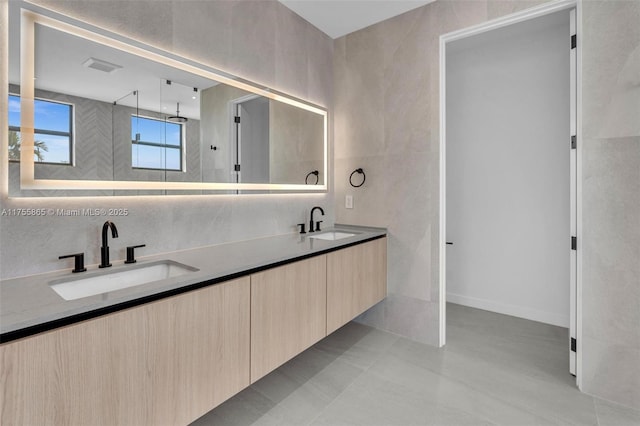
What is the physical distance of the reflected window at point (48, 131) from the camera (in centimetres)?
126

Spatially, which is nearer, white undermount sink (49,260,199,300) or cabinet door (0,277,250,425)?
cabinet door (0,277,250,425)

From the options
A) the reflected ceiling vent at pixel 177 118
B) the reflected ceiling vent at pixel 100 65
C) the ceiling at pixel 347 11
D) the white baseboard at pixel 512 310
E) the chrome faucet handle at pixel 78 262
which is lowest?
the white baseboard at pixel 512 310

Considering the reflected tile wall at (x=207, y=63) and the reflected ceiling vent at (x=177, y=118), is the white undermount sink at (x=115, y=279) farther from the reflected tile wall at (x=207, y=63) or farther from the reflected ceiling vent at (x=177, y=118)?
the reflected ceiling vent at (x=177, y=118)

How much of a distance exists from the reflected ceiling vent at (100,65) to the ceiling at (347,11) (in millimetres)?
1419

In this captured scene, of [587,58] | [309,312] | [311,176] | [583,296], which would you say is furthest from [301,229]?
[587,58]

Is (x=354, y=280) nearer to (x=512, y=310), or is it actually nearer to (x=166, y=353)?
(x=166, y=353)

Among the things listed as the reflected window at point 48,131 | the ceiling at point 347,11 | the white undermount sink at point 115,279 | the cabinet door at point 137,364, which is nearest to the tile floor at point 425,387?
the cabinet door at point 137,364

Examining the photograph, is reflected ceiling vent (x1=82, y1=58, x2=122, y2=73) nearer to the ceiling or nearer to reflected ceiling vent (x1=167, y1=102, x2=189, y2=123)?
reflected ceiling vent (x1=167, y1=102, x2=189, y2=123)

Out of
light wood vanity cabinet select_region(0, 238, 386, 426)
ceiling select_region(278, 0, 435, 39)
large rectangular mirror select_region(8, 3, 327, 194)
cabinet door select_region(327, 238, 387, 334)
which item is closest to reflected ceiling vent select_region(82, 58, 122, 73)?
large rectangular mirror select_region(8, 3, 327, 194)

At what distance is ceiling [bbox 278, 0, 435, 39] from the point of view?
2428 mm

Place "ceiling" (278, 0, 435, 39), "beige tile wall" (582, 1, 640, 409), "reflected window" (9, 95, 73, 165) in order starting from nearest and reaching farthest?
1. "reflected window" (9, 95, 73, 165)
2. "beige tile wall" (582, 1, 640, 409)
3. "ceiling" (278, 0, 435, 39)

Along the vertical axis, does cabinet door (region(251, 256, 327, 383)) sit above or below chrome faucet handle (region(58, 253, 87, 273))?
below

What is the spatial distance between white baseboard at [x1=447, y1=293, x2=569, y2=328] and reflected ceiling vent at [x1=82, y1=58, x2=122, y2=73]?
3485 millimetres

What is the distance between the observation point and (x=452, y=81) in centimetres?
335
